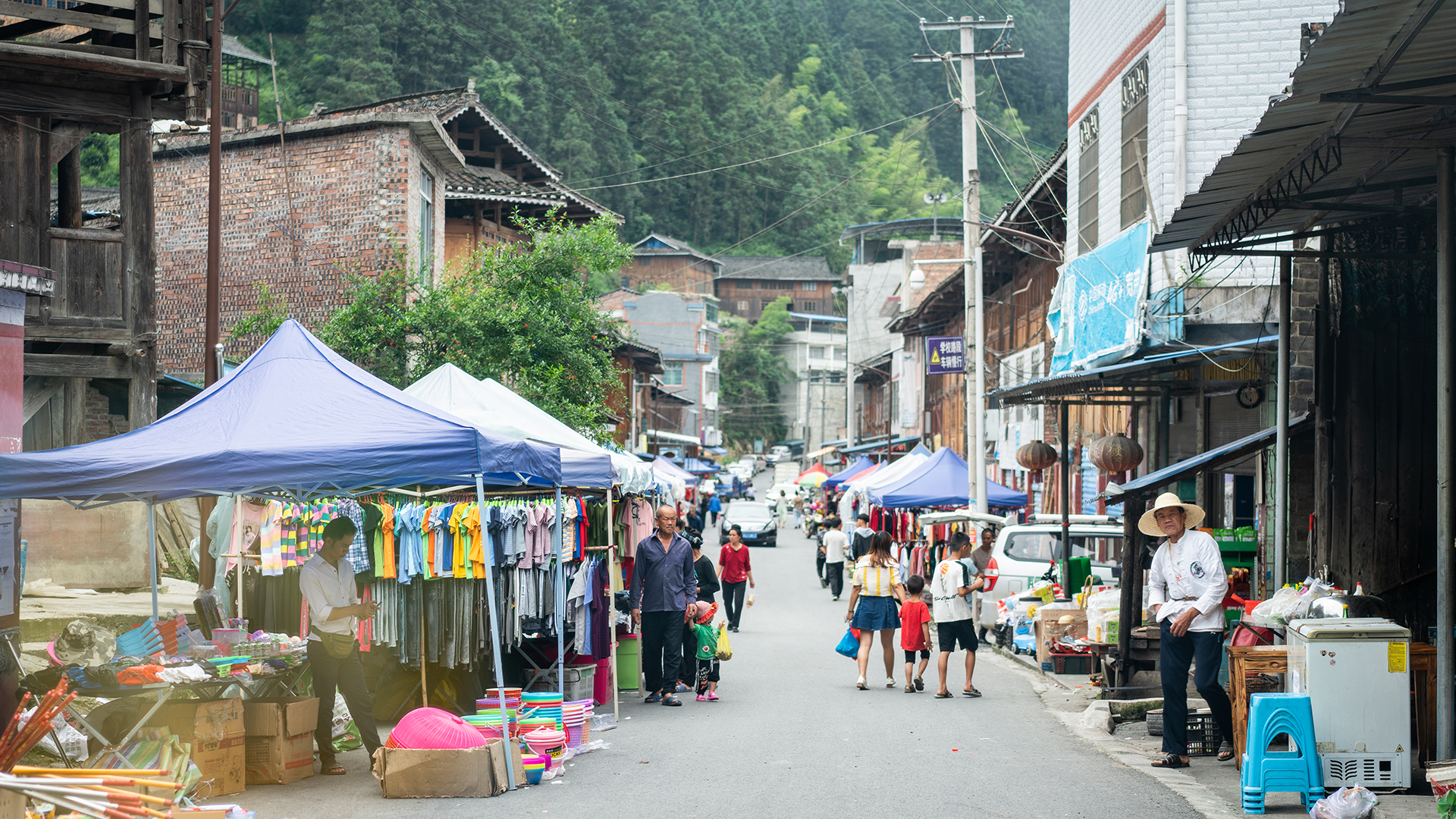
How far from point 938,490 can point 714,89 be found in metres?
47.7

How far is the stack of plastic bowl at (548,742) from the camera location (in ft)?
28.6

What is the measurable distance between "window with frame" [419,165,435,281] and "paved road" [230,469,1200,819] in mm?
13685

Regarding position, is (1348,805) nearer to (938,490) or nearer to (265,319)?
(265,319)

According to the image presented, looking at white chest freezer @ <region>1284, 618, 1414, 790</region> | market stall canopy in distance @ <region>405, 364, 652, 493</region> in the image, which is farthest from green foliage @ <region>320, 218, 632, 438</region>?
white chest freezer @ <region>1284, 618, 1414, 790</region>

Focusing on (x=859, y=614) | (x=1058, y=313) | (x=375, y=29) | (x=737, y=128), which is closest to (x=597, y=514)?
(x=859, y=614)

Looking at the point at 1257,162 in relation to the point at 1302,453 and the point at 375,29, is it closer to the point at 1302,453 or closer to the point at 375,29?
the point at 1302,453

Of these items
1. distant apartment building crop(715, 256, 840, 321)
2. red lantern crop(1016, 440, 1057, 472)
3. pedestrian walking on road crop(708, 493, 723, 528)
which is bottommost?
pedestrian walking on road crop(708, 493, 723, 528)

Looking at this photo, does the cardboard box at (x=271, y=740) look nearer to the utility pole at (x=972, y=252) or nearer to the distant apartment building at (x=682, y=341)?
the utility pole at (x=972, y=252)

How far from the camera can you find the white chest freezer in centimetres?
734

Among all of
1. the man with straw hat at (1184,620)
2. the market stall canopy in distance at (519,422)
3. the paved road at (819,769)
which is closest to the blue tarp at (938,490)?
the paved road at (819,769)

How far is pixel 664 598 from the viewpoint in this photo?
1222cm

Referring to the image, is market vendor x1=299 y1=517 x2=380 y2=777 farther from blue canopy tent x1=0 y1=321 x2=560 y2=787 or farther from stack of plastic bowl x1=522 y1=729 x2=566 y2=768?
stack of plastic bowl x1=522 y1=729 x2=566 y2=768

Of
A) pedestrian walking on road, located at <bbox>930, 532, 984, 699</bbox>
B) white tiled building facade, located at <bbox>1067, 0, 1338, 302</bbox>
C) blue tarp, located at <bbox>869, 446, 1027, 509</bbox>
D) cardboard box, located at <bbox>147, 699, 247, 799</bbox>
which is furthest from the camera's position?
blue tarp, located at <bbox>869, 446, 1027, 509</bbox>

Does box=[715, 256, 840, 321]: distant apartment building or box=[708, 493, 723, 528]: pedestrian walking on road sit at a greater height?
box=[715, 256, 840, 321]: distant apartment building
